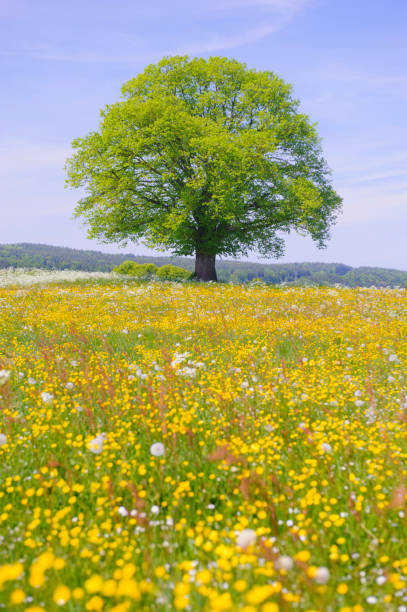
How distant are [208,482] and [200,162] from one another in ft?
68.2

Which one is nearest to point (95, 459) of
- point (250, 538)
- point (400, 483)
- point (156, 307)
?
point (250, 538)

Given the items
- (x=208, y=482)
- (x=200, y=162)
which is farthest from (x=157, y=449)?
(x=200, y=162)

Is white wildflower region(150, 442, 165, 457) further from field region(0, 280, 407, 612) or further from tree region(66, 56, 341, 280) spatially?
tree region(66, 56, 341, 280)

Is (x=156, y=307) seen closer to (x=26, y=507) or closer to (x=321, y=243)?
(x=26, y=507)

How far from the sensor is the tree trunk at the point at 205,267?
2612 cm

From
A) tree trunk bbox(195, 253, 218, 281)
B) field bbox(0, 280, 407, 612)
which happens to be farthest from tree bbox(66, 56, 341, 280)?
field bbox(0, 280, 407, 612)

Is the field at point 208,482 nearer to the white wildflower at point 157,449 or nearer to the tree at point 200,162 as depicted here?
the white wildflower at point 157,449

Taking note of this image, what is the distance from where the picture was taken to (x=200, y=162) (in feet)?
71.6

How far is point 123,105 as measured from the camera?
2298 cm

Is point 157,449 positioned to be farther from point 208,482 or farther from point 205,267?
point 205,267

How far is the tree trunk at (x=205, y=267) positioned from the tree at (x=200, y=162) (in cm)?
47

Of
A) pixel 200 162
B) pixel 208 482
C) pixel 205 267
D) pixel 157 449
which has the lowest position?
pixel 208 482

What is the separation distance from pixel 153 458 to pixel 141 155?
2203 cm

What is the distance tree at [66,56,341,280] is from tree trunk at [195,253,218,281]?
0.47 meters
